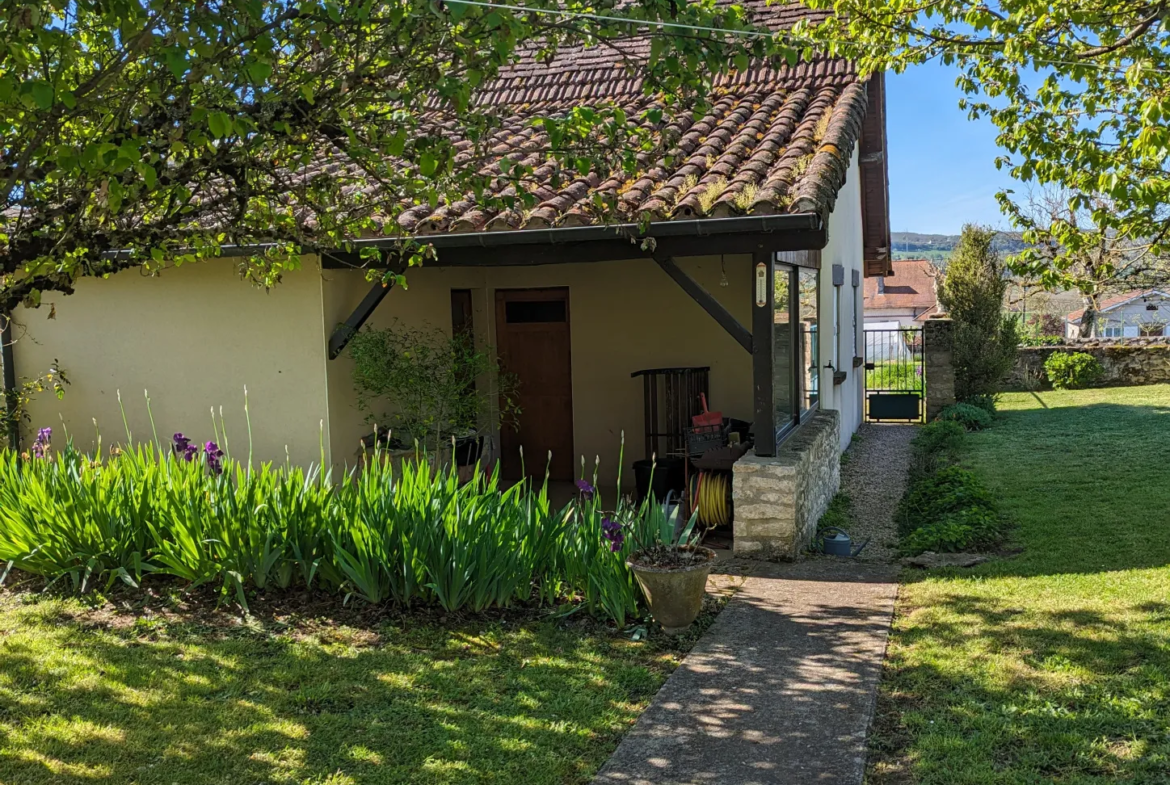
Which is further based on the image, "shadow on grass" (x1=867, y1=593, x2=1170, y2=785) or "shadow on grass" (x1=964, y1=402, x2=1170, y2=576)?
"shadow on grass" (x1=964, y1=402, x2=1170, y2=576)

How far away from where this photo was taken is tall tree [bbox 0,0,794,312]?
3521mm

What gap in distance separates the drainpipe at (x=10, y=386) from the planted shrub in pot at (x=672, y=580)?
23.1ft

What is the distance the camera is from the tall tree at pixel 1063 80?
608 cm

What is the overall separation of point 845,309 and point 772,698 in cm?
1078

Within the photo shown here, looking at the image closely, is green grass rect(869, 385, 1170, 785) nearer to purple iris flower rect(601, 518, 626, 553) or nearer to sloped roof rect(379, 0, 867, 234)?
purple iris flower rect(601, 518, 626, 553)

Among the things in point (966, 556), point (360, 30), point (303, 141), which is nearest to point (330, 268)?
point (303, 141)

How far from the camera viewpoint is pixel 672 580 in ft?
17.0

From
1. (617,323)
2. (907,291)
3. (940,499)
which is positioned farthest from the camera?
(907,291)

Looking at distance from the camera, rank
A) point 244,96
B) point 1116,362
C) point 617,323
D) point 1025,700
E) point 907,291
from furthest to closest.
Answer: point 907,291, point 1116,362, point 617,323, point 244,96, point 1025,700

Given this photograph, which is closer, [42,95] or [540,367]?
[42,95]

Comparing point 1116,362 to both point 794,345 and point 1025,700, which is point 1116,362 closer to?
point 794,345

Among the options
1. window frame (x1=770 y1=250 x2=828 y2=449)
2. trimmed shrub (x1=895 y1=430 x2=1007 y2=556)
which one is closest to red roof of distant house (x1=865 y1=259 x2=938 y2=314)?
trimmed shrub (x1=895 y1=430 x2=1007 y2=556)

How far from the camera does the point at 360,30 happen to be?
4480mm

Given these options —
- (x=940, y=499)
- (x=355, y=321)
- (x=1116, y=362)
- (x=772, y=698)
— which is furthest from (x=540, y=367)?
(x=1116, y=362)
